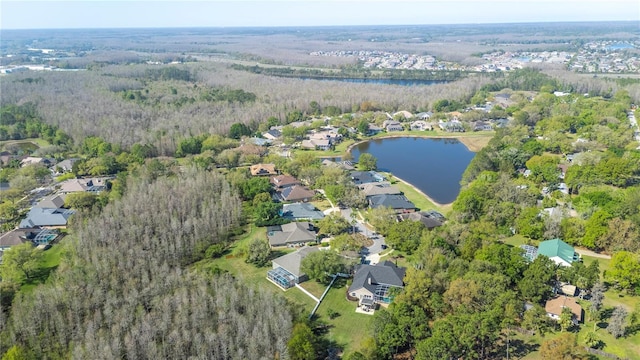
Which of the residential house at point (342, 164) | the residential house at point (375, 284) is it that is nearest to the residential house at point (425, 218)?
the residential house at point (375, 284)

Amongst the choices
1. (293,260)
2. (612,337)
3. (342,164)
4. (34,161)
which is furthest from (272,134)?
(612,337)

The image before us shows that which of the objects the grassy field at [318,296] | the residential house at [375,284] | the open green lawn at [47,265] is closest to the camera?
the grassy field at [318,296]

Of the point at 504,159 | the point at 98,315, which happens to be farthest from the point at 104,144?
the point at 504,159

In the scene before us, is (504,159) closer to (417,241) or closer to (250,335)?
(417,241)

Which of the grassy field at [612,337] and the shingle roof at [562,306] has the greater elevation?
the shingle roof at [562,306]

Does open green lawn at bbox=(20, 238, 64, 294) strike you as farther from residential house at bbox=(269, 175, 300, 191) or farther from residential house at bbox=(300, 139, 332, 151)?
residential house at bbox=(300, 139, 332, 151)

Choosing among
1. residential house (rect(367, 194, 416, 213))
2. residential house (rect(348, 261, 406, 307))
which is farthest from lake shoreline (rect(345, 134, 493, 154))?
residential house (rect(348, 261, 406, 307))

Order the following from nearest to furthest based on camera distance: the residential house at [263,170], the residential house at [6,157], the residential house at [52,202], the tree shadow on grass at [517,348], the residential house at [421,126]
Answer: the tree shadow on grass at [517,348], the residential house at [52,202], the residential house at [263,170], the residential house at [6,157], the residential house at [421,126]

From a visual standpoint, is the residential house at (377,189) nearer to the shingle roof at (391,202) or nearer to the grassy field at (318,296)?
the shingle roof at (391,202)
